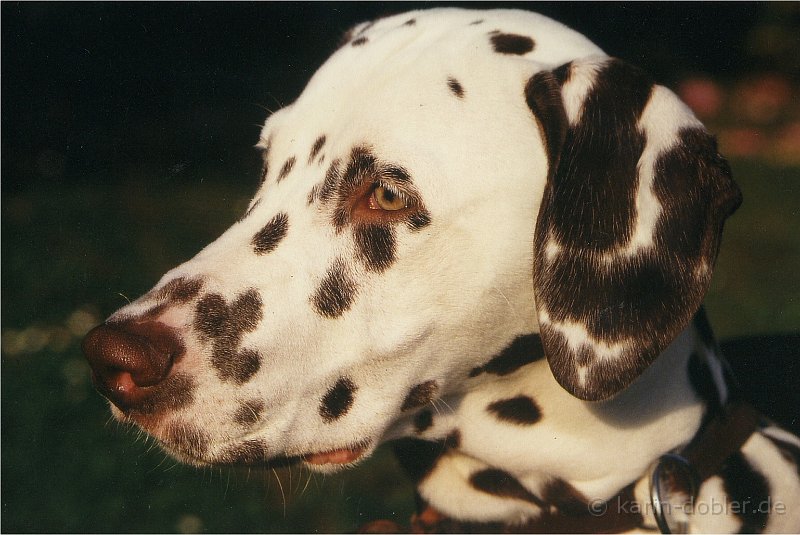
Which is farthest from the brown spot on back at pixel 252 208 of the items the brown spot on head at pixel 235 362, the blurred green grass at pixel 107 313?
the blurred green grass at pixel 107 313

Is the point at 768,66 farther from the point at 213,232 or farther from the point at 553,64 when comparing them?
the point at 553,64

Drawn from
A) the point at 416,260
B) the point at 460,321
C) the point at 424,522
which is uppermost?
the point at 416,260

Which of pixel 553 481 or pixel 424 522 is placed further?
pixel 424 522

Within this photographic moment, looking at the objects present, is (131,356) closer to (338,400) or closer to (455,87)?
(338,400)

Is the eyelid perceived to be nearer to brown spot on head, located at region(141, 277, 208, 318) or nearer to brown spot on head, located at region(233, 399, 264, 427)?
brown spot on head, located at region(141, 277, 208, 318)

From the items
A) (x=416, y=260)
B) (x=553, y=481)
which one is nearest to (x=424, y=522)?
(x=553, y=481)

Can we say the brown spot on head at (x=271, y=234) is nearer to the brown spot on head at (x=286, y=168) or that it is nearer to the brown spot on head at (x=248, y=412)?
the brown spot on head at (x=286, y=168)
